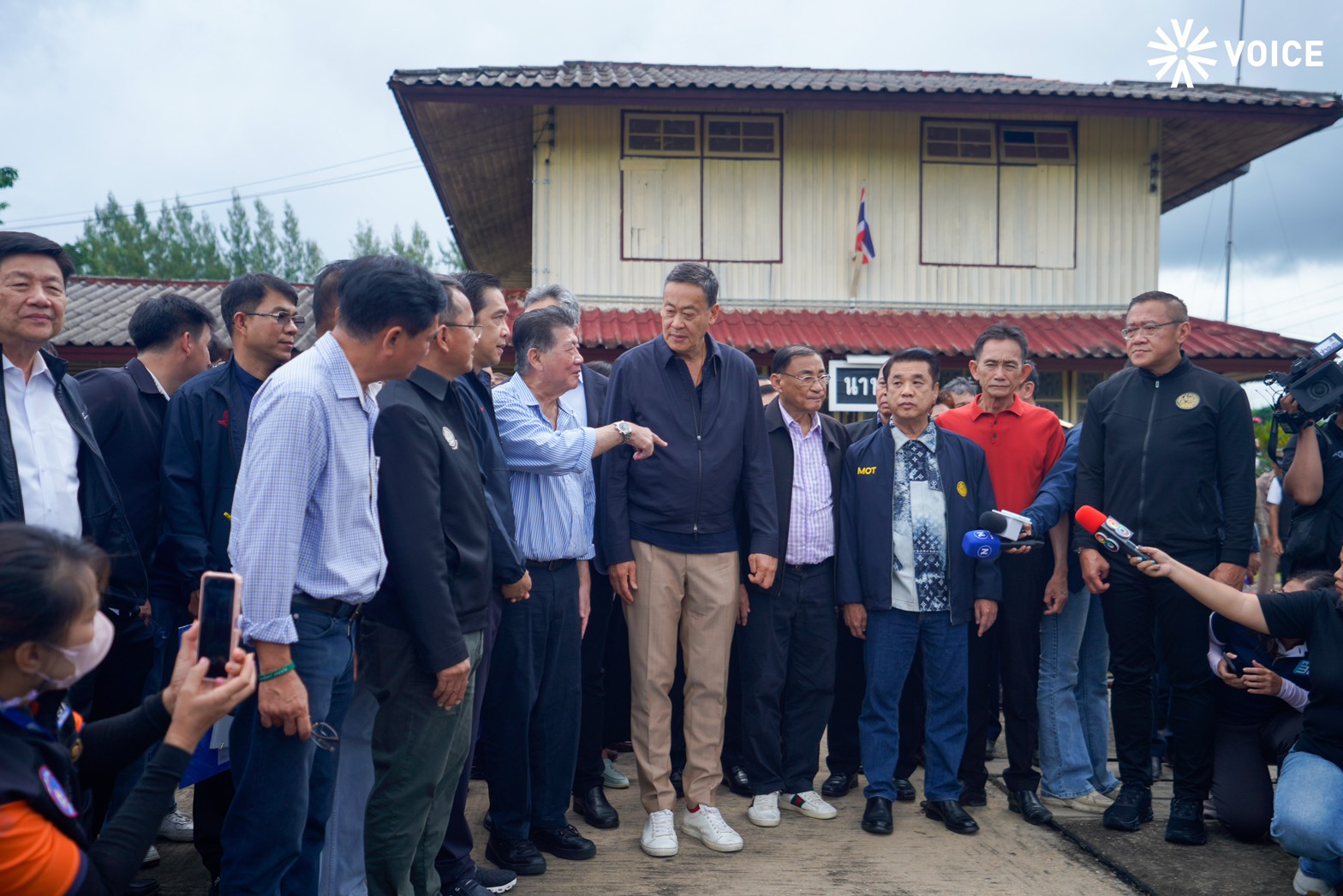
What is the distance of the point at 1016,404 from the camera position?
5.10 m

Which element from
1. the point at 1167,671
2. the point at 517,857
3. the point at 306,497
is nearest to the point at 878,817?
the point at 1167,671

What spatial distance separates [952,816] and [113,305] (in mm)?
14021

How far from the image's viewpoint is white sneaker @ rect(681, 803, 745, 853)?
4137mm

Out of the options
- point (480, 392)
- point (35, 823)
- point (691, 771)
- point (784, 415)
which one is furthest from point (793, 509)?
point (35, 823)

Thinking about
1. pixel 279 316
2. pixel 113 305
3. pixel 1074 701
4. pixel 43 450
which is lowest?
pixel 1074 701

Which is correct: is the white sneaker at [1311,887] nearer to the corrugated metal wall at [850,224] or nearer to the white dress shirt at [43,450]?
the white dress shirt at [43,450]

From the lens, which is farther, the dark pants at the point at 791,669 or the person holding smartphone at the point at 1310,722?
the dark pants at the point at 791,669

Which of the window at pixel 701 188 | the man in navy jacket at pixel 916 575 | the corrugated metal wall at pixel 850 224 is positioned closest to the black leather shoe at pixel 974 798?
the man in navy jacket at pixel 916 575

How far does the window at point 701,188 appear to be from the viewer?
462 inches

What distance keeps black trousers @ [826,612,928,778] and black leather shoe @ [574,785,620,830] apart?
4.04 ft

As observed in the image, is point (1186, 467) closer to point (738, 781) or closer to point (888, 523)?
point (888, 523)

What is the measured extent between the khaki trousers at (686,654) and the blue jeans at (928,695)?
0.79 m

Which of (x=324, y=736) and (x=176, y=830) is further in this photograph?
(x=176, y=830)

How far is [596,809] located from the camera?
446 cm
